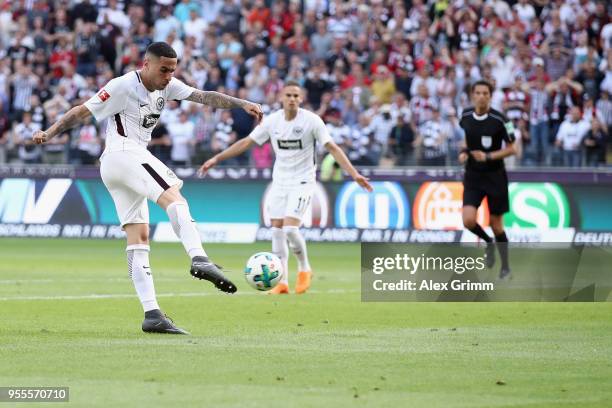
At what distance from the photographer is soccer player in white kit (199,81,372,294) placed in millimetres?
16547

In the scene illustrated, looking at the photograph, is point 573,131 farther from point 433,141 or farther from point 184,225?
point 184,225

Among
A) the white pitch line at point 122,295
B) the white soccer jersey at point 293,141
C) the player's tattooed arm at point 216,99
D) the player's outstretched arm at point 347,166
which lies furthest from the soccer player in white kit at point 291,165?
the player's tattooed arm at point 216,99

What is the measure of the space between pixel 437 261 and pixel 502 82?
14616 millimetres

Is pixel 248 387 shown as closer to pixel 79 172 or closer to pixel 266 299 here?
pixel 266 299

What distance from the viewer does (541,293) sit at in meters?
15.9

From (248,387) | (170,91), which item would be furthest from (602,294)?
(248,387)

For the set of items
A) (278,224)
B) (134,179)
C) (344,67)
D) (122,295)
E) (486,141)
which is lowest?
(122,295)

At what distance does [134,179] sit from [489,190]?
8.18m

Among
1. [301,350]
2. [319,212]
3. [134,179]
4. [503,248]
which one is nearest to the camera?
[301,350]

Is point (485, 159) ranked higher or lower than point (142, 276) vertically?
higher

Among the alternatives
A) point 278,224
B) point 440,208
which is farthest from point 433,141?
point 278,224

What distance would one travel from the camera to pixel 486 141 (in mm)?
18094

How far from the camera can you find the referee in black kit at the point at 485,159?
58.6 ft

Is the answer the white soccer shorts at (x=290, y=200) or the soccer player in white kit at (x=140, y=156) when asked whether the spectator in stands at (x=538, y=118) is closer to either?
the white soccer shorts at (x=290, y=200)
